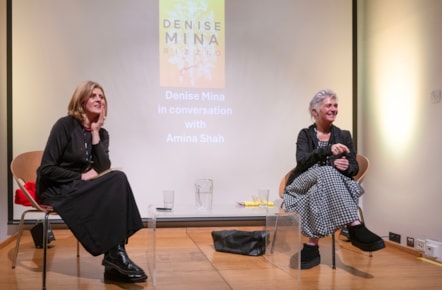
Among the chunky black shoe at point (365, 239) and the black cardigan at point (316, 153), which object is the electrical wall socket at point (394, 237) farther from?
the chunky black shoe at point (365, 239)

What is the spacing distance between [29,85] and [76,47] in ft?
1.72

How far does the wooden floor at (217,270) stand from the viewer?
2357mm

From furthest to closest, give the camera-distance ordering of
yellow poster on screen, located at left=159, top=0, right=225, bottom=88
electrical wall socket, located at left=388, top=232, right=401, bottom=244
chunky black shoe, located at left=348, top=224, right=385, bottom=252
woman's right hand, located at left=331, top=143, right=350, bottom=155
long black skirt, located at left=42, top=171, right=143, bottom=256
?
yellow poster on screen, located at left=159, top=0, right=225, bottom=88 < electrical wall socket, located at left=388, top=232, right=401, bottom=244 < woman's right hand, located at left=331, top=143, right=350, bottom=155 < chunky black shoe, located at left=348, top=224, right=385, bottom=252 < long black skirt, located at left=42, top=171, right=143, bottom=256

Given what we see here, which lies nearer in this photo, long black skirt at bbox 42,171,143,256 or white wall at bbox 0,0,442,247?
long black skirt at bbox 42,171,143,256

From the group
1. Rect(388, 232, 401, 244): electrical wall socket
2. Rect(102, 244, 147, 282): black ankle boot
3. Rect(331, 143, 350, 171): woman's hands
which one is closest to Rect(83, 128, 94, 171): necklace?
Rect(102, 244, 147, 282): black ankle boot

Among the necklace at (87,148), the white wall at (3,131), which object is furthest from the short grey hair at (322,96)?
the white wall at (3,131)

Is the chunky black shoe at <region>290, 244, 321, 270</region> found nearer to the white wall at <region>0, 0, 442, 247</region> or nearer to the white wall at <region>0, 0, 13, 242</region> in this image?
the white wall at <region>0, 0, 442, 247</region>

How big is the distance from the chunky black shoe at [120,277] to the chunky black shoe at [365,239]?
1.20 m

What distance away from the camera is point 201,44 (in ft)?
13.3

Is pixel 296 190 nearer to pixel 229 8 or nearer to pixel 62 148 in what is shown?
pixel 62 148

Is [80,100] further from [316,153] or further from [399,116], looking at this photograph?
[399,116]

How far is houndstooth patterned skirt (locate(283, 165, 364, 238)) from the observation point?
8.16ft

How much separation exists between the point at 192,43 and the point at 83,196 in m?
2.18

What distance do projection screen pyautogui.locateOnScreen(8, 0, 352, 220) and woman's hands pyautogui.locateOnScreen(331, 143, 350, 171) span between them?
1469 millimetres
